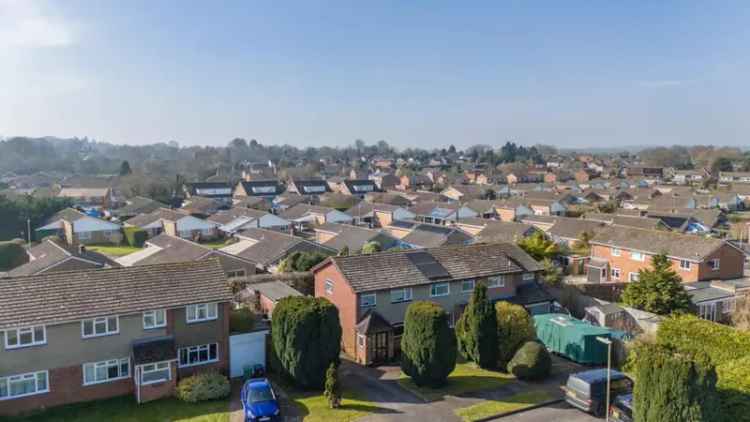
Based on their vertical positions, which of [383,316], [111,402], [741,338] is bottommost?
[111,402]

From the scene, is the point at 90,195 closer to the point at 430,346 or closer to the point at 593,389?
the point at 430,346

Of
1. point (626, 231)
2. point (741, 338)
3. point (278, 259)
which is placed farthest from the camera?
point (626, 231)

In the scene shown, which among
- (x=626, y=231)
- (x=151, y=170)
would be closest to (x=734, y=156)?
(x=626, y=231)

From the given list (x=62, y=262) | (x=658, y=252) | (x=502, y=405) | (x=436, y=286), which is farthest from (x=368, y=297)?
(x=658, y=252)

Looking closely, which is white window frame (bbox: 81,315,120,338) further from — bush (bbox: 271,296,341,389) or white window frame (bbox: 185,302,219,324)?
bush (bbox: 271,296,341,389)

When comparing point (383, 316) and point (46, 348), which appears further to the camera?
point (383, 316)

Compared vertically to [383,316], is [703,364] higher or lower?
higher

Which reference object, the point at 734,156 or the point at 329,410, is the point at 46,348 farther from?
the point at 734,156
